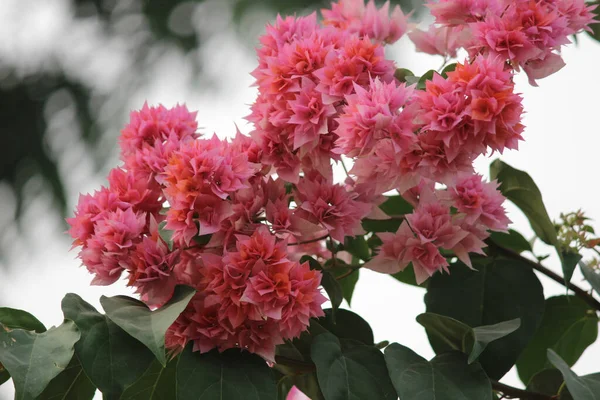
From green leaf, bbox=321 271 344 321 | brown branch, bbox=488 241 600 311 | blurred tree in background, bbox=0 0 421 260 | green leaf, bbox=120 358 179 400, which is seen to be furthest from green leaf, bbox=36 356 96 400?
blurred tree in background, bbox=0 0 421 260

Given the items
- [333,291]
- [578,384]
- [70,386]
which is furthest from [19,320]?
[578,384]

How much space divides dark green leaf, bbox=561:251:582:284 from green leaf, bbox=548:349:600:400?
53mm

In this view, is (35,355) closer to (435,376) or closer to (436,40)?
(435,376)

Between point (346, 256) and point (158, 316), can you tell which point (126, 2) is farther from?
point (158, 316)

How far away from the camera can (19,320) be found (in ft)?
1.08

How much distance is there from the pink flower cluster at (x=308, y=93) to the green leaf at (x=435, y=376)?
93mm

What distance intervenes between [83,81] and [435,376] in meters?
2.07

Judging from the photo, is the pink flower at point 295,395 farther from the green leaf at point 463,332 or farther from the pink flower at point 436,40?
the pink flower at point 436,40

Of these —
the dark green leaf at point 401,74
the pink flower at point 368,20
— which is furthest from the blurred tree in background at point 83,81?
the dark green leaf at point 401,74

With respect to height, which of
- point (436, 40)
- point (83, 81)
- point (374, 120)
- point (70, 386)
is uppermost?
point (83, 81)

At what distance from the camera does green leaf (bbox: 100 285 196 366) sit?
273mm

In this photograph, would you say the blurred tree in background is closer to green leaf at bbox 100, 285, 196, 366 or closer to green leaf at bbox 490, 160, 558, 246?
green leaf at bbox 490, 160, 558, 246

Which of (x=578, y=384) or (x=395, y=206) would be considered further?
(x=395, y=206)

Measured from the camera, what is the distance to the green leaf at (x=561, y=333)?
1.45 ft
